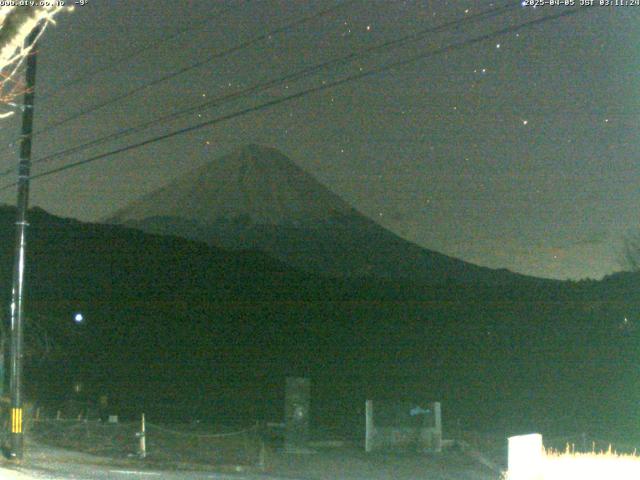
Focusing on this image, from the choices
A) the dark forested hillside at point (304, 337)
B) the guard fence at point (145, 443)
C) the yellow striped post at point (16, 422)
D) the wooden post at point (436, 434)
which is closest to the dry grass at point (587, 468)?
the wooden post at point (436, 434)

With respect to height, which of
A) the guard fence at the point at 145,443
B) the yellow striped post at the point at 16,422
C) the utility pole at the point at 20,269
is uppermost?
the utility pole at the point at 20,269

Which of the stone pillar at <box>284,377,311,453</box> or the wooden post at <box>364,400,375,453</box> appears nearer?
the wooden post at <box>364,400,375,453</box>

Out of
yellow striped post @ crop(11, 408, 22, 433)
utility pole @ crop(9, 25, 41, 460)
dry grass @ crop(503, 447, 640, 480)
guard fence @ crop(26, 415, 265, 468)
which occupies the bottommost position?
guard fence @ crop(26, 415, 265, 468)

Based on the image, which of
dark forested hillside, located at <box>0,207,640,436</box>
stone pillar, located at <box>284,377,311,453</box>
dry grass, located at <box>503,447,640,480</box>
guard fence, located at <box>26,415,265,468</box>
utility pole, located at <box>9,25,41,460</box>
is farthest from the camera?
dark forested hillside, located at <box>0,207,640,436</box>

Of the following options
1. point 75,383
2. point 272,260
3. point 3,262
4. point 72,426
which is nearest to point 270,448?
point 72,426

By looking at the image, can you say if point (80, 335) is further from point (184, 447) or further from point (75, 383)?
point (184, 447)

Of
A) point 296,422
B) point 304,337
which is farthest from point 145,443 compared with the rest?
point 304,337

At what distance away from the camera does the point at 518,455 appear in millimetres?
12289

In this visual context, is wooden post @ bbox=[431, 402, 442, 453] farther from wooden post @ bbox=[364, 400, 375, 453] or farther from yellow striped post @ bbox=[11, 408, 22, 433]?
yellow striped post @ bbox=[11, 408, 22, 433]

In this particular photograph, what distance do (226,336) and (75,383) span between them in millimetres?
19458

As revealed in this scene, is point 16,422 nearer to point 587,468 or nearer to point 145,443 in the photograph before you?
point 145,443

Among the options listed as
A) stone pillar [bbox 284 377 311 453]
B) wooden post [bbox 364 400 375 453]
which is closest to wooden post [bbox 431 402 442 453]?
wooden post [bbox 364 400 375 453]

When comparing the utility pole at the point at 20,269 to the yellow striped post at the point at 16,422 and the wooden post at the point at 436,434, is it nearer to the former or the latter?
the yellow striped post at the point at 16,422

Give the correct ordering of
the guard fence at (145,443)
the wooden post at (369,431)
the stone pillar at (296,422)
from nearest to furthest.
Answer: the guard fence at (145,443) → the wooden post at (369,431) → the stone pillar at (296,422)
